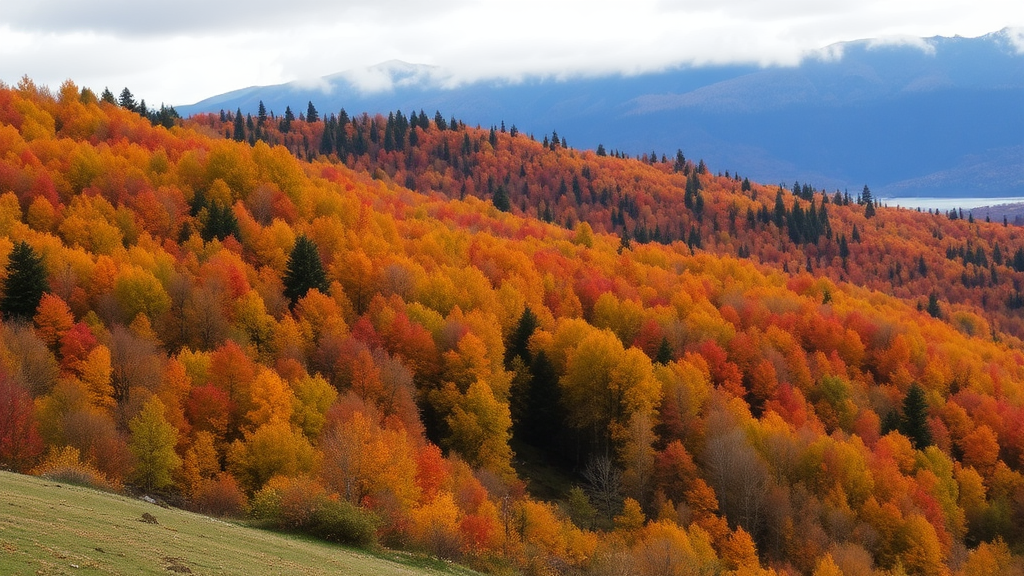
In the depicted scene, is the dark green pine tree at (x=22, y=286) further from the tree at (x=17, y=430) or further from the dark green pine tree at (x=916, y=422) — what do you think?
the dark green pine tree at (x=916, y=422)

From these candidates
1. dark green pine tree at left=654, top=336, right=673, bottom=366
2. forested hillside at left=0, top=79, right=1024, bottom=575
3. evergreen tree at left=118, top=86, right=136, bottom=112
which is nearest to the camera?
forested hillside at left=0, top=79, right=1024, bottom=575

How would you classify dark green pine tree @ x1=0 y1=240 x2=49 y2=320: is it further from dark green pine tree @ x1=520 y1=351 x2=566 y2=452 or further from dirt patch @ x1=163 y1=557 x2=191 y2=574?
dirt patch @ x1=163 y1=557 x2=191 y2=574

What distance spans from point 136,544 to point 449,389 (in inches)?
2166

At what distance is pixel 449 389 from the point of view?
81.6 m

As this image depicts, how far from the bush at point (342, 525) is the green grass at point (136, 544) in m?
1.16

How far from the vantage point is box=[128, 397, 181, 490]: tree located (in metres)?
Result: 53.3

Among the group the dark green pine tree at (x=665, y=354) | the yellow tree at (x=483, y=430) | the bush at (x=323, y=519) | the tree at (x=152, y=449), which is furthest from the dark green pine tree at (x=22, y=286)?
the dark green pine tree at (x=665, y=354)

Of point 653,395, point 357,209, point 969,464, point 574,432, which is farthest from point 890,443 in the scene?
point 357,209

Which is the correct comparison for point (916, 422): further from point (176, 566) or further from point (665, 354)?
point (176, 566)

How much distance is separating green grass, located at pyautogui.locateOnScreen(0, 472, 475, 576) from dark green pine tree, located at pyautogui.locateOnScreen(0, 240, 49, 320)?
128ft

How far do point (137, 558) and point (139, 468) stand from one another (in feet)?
101

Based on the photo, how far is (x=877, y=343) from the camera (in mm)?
127688

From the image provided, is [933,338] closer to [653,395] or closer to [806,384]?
[806,384]

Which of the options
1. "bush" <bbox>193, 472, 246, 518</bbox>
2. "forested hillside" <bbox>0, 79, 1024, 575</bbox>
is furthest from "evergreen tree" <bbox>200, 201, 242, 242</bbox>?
"bush" <bbox>193, 472, 246, 518</bbox>
